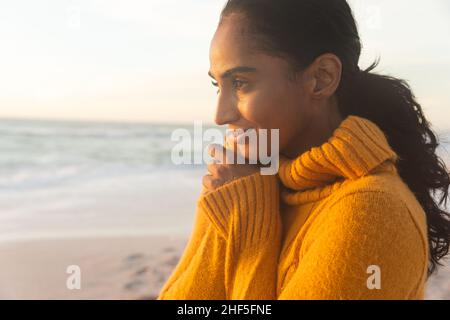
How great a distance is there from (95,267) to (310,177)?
3.73 meters

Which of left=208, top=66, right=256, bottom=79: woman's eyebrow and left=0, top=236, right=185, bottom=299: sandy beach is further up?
left=208, top=66, right=256, bottom=79: woman's eyebrow

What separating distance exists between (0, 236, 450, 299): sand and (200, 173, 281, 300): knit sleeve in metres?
2.74

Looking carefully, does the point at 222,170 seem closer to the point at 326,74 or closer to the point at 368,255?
the point at 326,74

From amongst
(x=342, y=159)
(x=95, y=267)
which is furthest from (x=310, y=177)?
(x=95, y=267)

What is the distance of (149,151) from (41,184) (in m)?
4.59

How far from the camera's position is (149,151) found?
13289mm

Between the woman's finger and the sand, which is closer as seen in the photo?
the woman's finger

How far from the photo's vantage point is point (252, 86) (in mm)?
1163

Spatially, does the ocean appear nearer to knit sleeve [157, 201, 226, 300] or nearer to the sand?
the sand

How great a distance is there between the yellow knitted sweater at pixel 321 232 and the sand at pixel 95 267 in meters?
2.74

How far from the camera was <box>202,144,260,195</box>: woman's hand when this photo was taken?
1267 millimetres

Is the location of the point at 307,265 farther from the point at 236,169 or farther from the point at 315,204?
the point at 236,169

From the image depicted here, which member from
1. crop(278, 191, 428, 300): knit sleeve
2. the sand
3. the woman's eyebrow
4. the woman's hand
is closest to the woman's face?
the woman's eyebrow

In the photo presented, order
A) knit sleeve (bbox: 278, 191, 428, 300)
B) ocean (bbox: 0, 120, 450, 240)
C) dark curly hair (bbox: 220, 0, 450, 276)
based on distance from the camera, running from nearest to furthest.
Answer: knit sleeve (bbox: 278, 191, 428, 300)
dark curly hair (bbox: 220, 0, 450, 276)
ocean (bbox: 0, 120, 450, 240)
